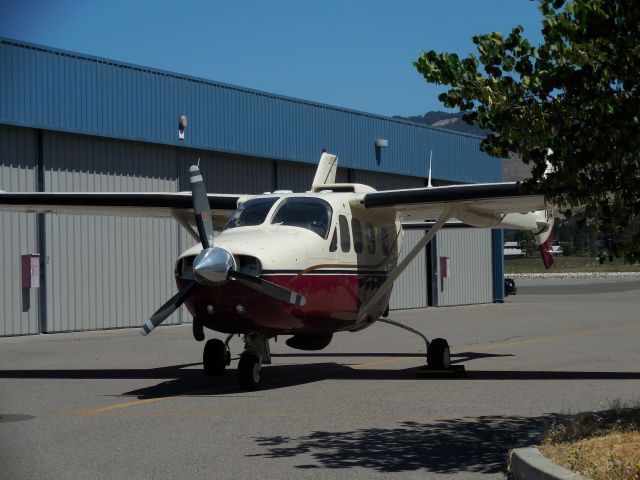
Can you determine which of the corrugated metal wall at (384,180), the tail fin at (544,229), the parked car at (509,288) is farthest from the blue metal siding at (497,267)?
the tail fin at (544,229)

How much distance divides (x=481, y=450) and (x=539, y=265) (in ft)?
375

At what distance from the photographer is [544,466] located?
6.86m

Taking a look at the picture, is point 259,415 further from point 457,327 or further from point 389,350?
point 457,327

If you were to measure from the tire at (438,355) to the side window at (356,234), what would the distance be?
1.83 metres

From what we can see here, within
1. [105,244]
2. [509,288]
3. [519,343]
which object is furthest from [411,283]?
[519,343]

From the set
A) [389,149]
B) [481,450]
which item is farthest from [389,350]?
[389,149]

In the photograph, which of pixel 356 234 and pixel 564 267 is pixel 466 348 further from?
pixel 564 267

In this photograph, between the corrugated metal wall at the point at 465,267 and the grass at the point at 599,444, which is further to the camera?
the corrugated metal wall at the point at 465,267

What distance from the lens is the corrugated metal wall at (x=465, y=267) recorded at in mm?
42062

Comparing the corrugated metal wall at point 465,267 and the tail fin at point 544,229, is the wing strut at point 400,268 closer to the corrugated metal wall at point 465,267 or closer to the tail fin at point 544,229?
the tail fin at point 544,229

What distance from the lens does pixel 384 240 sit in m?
16.2

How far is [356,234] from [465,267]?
2924 centimetres

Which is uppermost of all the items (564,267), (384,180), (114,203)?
(384,180)

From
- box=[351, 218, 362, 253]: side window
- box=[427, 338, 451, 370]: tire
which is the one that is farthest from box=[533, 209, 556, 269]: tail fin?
box=[351, 218, 362, 253]: side window
